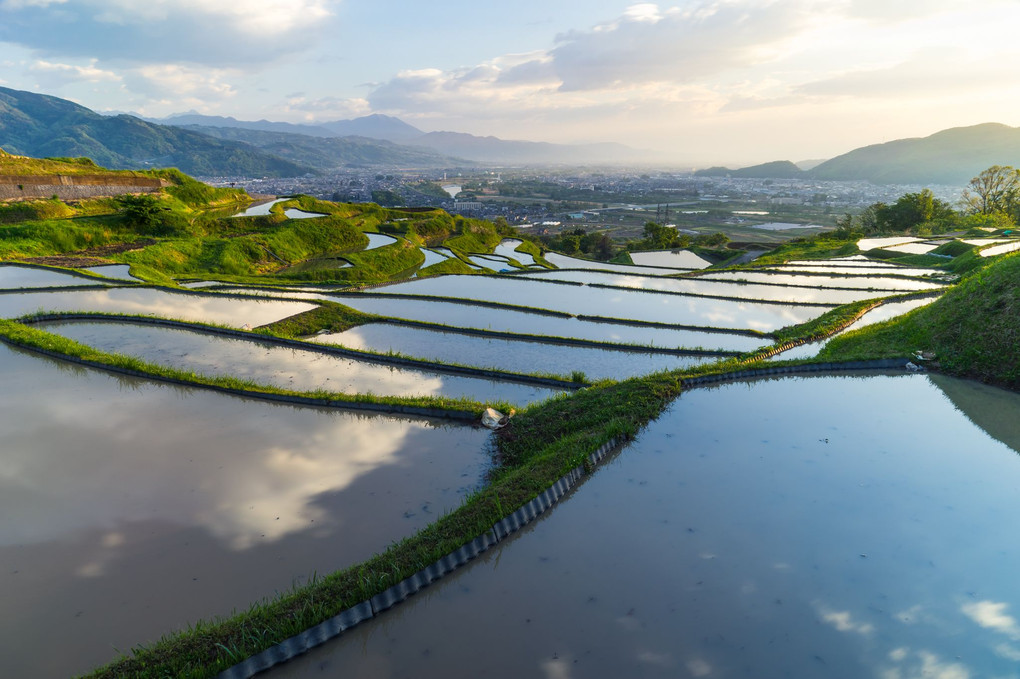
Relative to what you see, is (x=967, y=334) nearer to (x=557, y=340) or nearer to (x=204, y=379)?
(x=557, y=340)

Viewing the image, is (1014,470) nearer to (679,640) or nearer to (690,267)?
(679,640)

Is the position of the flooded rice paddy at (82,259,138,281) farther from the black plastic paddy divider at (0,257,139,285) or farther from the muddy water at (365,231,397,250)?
the muddy water at (365,231,397,250)

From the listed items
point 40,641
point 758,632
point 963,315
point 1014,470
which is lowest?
point 40,641

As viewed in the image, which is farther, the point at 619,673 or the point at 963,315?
the point at 963,315

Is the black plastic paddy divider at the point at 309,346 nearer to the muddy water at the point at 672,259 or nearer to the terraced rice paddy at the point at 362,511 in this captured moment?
the terraced rice paddy at the point at 362,511

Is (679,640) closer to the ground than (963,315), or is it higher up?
closer to the ground

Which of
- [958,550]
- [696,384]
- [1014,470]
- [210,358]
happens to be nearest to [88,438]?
[210,358]

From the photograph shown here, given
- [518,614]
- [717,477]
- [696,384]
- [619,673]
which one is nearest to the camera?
[619,673]
